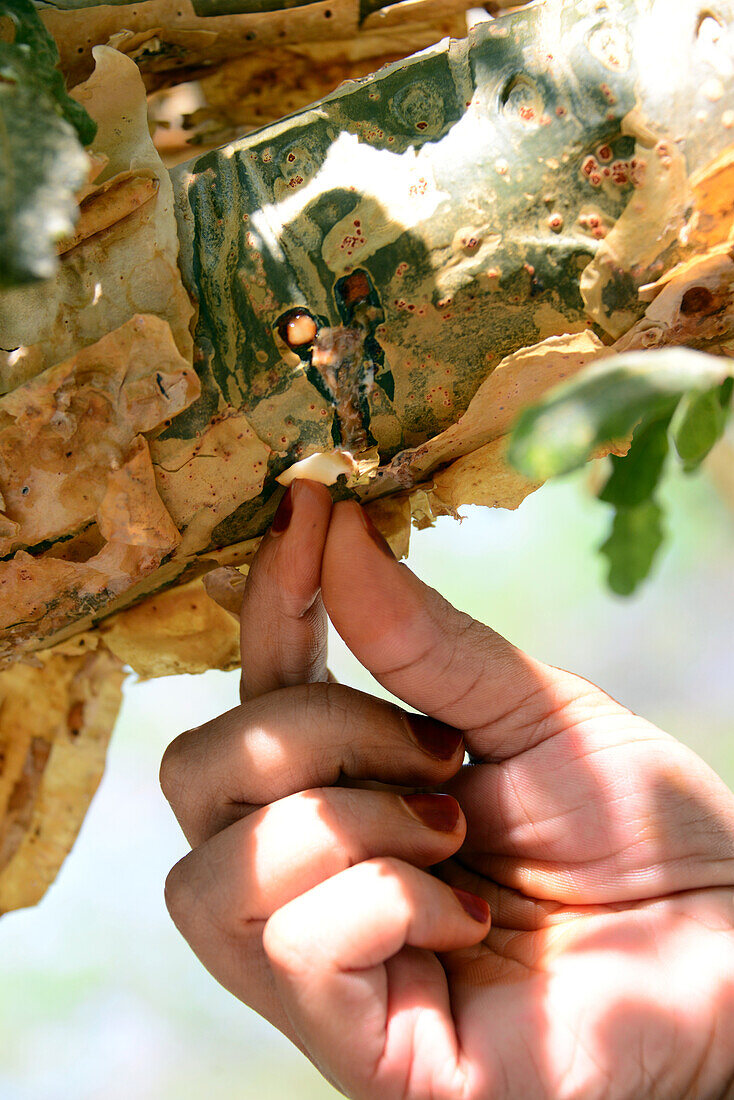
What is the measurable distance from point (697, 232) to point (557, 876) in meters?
0.56

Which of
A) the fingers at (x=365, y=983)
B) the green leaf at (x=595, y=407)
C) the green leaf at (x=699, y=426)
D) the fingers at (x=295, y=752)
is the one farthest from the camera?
the fingers at (x=295, y=752)

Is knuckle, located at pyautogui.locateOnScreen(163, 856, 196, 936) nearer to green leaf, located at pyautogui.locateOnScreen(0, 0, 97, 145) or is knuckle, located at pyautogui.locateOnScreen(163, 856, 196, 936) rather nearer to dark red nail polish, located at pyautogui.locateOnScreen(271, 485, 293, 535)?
dark red nail polish, located at pyautogui.locateOnScreen(271, 485, 293, 535)

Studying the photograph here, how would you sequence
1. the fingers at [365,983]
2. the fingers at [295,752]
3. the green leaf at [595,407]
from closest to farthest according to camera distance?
the green leaf at [595,407] → the fingers at [365,983] → the fingers at [295,752]

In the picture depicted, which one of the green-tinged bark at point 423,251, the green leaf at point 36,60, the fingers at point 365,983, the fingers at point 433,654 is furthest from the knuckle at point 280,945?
the green leaf at point 36,60

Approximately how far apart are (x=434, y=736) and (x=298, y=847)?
0.54 feet

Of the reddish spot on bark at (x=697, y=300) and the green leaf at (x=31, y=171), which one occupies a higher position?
the green leaf at (x=31, y=171)

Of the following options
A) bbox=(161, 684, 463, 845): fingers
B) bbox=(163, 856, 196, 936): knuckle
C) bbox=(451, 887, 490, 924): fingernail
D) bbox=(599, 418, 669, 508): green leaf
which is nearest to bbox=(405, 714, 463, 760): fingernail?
bbox=(161, 684, 463, 845): fingers

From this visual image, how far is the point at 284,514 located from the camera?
2.33 feet

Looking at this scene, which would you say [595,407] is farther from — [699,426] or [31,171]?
[31,171]

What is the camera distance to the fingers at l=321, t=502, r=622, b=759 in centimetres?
71

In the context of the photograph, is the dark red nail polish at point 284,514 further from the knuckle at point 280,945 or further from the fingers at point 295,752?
the knuckle at point 280,945

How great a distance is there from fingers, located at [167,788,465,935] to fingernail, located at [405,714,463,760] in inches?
1.8

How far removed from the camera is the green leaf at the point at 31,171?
1.32ft

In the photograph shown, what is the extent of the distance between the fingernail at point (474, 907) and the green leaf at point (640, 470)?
1.25 feet
